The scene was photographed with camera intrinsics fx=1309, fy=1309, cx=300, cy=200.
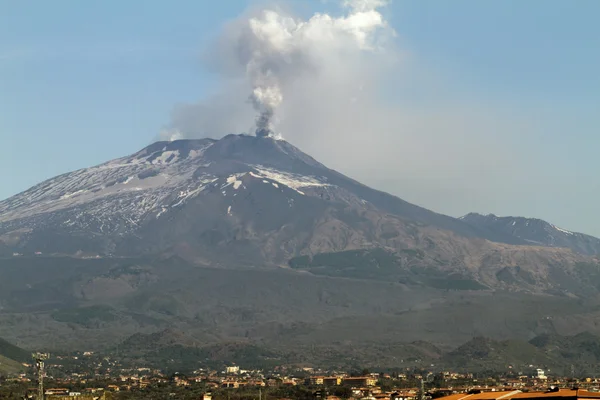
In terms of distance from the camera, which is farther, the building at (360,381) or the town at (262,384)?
the building at (360,381)

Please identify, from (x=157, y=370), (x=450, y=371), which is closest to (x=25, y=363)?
(x=157, y=370)

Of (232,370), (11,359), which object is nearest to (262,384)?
(232,370)

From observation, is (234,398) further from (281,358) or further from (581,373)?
(281,358)

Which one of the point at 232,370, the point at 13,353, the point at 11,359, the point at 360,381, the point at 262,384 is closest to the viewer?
the point at 360,381

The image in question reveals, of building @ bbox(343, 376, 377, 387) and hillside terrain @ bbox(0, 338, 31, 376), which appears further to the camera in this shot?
hillside terrain @ bbox(0, 338, 31, 376)

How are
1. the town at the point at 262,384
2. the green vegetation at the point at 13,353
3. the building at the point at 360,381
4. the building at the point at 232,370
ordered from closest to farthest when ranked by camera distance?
the town at the point at 262,384
the building at the point at 360,381
the building at the point at 232,370
the green vegetation at the point at 13,353

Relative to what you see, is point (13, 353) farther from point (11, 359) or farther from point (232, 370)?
point (232, 370)

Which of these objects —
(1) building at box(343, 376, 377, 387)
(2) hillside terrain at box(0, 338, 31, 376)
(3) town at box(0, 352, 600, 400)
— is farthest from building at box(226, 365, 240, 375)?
(1) building at box(343, 376, 377, 387)

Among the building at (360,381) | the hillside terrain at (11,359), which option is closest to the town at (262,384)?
the building at (360,381)

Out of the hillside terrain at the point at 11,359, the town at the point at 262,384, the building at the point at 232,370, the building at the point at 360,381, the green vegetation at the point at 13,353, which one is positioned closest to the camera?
the town at the point at 262,384

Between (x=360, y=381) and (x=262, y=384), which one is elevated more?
(x=360, y=381)

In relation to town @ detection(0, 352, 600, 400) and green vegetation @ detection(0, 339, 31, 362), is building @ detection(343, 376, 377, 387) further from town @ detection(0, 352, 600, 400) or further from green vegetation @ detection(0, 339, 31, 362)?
green vegetation @ detection(0, 339, 31, 362)

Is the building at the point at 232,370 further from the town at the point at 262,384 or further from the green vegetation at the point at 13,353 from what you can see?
the green vegetation at the point at 13,353
